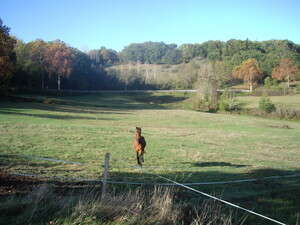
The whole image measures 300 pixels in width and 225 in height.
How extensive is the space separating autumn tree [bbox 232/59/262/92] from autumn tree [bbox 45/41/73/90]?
68012 mm

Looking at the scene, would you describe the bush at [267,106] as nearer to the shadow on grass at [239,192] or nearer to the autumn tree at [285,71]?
the autumn tree at [285,71]

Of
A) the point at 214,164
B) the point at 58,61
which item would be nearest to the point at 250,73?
the point at 58,61

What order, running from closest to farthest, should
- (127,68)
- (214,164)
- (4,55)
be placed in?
(214,164), (4,55), (127,68)

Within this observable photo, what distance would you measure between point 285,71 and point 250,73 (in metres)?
12.6

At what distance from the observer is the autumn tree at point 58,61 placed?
286 ft

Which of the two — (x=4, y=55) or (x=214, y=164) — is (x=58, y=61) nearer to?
(x=4, y=55)

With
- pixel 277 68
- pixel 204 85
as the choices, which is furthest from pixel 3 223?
pixel 277 68

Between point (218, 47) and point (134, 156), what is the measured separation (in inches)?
6375

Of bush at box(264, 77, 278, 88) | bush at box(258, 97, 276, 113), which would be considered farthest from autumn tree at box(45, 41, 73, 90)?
bush at box(264, 77, 278, 88)

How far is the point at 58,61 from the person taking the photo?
88.1 meters

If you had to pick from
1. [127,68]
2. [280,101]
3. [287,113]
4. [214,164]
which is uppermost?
[127,68]

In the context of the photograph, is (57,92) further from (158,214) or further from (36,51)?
(158,214)

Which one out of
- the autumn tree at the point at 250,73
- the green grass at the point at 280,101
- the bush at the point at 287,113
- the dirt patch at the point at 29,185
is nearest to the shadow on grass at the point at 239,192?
the dirt patch at the point at 29,185

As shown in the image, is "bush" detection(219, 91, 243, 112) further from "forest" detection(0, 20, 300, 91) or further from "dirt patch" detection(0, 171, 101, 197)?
"dirt patch" detection(0, 171, 101, 197)
